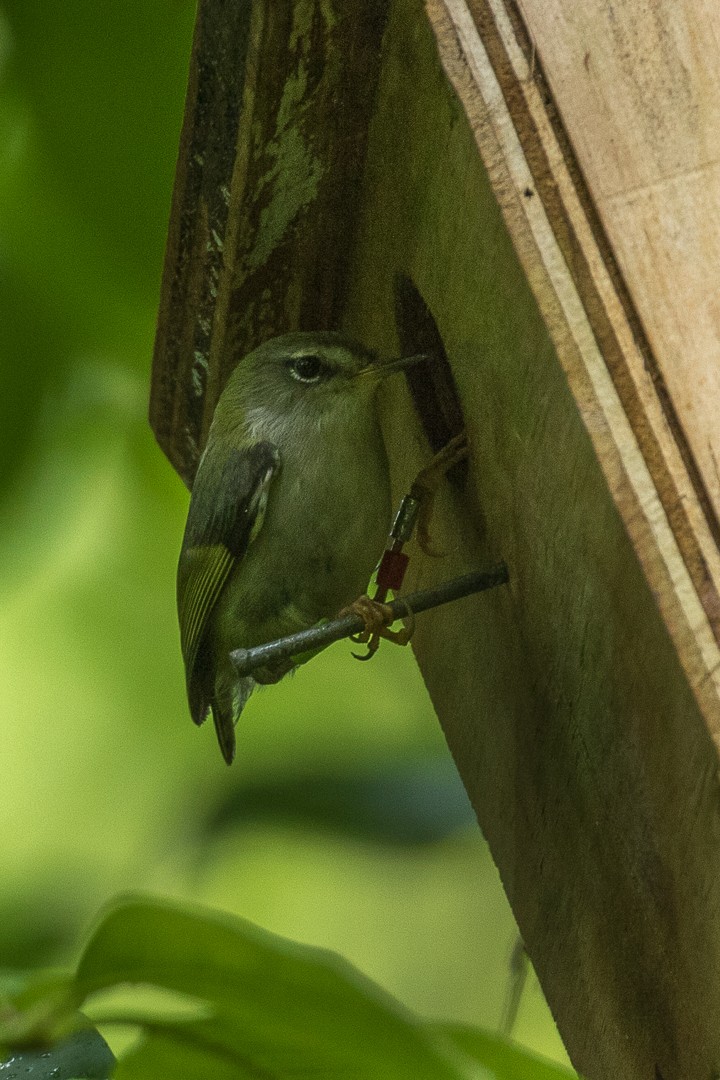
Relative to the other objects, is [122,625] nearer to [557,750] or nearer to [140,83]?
[140,83]

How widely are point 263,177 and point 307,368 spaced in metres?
0.47

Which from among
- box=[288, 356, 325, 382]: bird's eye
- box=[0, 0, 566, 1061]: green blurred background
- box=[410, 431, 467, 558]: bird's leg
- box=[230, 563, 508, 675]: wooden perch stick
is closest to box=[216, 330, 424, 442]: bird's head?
box=[288, 356, 325, 382]: bird's eye

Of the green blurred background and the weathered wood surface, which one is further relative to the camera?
the green blurred background

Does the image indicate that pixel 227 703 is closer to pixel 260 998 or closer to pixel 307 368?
pixel 307 368

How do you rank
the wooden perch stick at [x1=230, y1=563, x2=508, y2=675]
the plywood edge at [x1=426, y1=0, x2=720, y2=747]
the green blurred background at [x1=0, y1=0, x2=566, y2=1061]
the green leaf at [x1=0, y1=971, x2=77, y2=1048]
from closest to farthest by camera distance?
1. the green leaf at [x1=0, y1=971, x2=77, y2=1048]
2. the plywood edge at [x1=426, y1=0, x2=720, y2=747]
3. the wooden perch stick at [x1=230, y1=563, x2=508, y2=675]
4. the green blurred background at [x1=0, y1=0, x2=566, y2=1061]

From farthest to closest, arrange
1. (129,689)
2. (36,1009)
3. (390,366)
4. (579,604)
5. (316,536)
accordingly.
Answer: (129,689) < (316,536) < (390,366) < (579,604) < (36,1009)

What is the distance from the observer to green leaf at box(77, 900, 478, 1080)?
1.13 m

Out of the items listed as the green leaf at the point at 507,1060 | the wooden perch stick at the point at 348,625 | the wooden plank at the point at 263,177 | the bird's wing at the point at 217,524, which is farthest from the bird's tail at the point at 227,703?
the green leaf at the point at 507,1060

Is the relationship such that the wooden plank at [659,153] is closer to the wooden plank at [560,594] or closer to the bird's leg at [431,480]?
the wooden plank at [560,594]

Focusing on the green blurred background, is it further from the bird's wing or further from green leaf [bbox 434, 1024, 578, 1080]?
green leaf [bbox 434, 1024, 578, 1080]

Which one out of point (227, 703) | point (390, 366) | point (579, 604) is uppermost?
point (390, 366)

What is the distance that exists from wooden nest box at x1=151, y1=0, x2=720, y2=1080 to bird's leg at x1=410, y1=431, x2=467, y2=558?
0.12 ft

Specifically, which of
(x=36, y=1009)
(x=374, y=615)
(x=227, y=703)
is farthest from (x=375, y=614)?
(x=36, y=1009)

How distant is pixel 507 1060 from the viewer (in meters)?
1.17
